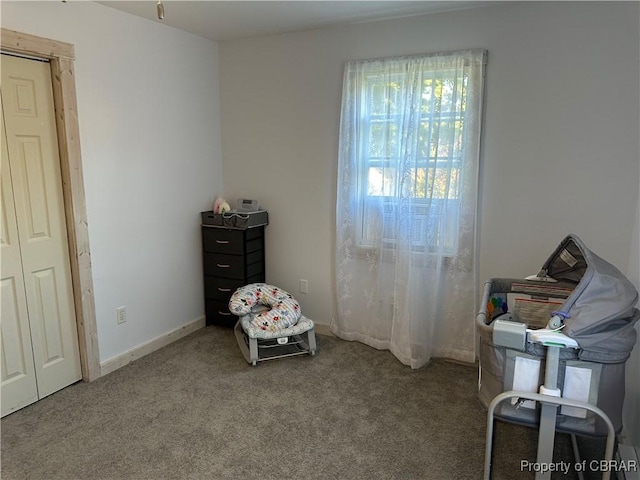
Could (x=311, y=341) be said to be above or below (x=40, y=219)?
below

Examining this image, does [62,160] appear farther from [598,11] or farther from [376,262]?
[598,11]

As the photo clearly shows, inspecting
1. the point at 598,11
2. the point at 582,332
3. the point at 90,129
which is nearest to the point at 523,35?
the point at 598,11

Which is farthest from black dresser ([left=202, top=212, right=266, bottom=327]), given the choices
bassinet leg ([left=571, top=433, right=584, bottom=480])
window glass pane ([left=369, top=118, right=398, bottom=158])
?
bassinet leg ([left=571, top=433, right=584, bottom=480])

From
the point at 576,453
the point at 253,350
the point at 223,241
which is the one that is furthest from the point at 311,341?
the point at 576,453

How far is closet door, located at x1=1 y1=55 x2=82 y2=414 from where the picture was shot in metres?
2.37

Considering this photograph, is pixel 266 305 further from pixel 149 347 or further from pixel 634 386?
pixel 634 386

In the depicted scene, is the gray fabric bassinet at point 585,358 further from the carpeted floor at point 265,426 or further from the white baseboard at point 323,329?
the white baseboard at point 323,329

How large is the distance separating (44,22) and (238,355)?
7.93ft

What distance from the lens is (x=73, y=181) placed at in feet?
8.61

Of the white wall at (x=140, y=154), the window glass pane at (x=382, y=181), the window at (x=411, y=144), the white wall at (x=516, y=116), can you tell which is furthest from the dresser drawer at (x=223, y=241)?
the window glass pane at (x=382, y=181)

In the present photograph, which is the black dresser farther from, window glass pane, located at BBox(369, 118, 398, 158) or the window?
window glass pane, located at BBox(369, 118, 398, 158)

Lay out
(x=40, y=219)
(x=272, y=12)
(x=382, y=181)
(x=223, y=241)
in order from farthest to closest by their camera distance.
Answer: (x=223, y=241) → (x=382, y=181) → (x=272, y=12) → (x=40, y=219)

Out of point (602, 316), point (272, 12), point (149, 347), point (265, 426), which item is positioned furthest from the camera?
point (149, 347)

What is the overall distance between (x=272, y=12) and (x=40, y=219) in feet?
6.45
